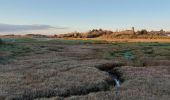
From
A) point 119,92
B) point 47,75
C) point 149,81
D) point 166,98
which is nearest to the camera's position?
point 166,98

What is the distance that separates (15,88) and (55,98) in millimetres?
4408

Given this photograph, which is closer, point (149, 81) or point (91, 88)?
point (91, 88)

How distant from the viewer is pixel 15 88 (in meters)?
25.8

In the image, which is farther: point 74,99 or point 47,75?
point 47,75

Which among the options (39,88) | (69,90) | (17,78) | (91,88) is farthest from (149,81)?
(17,78)

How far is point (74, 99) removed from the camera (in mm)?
22562

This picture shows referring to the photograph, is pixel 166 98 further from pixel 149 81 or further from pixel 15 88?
pixel 15 88

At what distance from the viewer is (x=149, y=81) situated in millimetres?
29047

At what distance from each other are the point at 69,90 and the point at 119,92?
375 cm

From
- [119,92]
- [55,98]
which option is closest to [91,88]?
[119,92]

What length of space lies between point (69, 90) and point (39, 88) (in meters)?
2.18

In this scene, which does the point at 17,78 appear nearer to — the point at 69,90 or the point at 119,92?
the point at 69,90

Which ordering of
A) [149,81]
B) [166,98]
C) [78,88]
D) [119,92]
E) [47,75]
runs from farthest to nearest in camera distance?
[47,75]
[149,81]
[78,88]
[119,92]
[166,98]

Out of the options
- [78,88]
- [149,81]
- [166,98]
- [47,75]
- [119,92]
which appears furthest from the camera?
[47,75]
